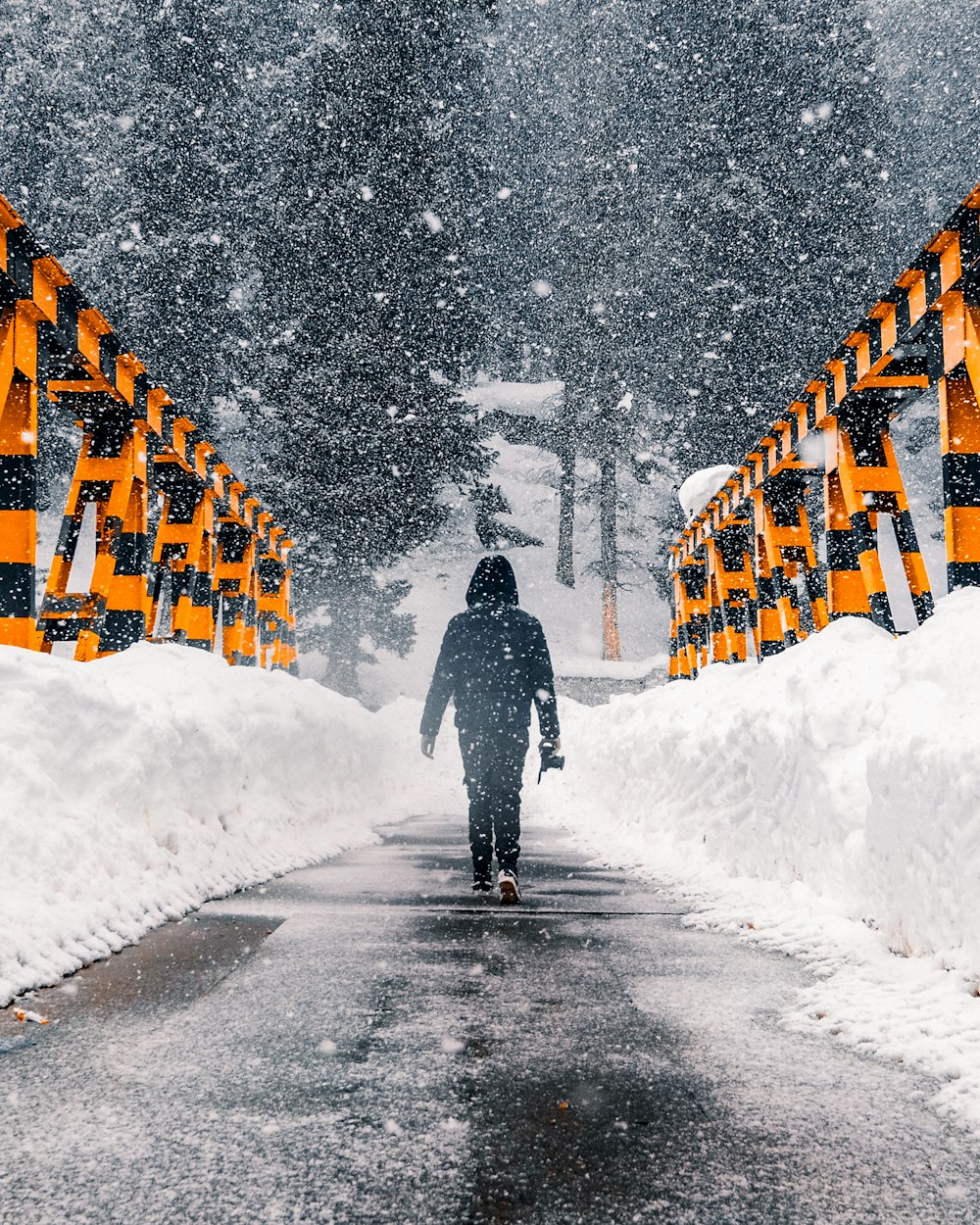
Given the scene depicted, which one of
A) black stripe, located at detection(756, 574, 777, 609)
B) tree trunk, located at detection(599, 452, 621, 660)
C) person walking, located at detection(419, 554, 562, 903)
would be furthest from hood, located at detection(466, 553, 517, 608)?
tree trunk, located at detection(599, 452, 621, 660)

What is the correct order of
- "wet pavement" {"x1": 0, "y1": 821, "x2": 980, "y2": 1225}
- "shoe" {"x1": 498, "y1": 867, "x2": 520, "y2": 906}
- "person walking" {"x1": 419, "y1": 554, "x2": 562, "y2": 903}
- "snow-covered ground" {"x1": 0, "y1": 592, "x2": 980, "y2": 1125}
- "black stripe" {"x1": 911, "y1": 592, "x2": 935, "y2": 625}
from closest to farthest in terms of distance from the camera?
"wet pavement" {"x1": 0, "y1": 821, "x2": 980, "y2": 1225} < "snow-covered ground" {"x1": 0, "y1": 592, "x2": 980, "y2": 1125} < "shoe" {"x1": 498, "y1": 867, "x2": 520, "y2": 906} < "person walking" {"x1": 419, "y1": 554, "x2": 562, "y2": 903} < "black stripe" {"x1": 911, "y1": 592, "x2": 935, "y2": 625}

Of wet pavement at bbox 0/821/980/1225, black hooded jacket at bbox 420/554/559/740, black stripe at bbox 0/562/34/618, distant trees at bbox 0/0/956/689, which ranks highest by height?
distant trees at bbox 0/0/956/689

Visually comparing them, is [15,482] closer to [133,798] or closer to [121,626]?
[133,798]

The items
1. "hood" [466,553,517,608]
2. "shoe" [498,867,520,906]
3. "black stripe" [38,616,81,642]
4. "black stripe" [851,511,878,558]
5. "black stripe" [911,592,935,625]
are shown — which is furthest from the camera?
"black stripe" [38,616,81,642]

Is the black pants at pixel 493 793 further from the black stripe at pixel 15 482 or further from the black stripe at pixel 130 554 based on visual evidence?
the black stripe at pixel 130 554

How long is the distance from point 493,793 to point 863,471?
3360 millimetres

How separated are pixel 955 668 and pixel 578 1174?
100 inches

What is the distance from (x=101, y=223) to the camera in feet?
78.2

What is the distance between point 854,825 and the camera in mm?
4199

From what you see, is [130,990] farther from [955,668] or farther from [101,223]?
[101,223]

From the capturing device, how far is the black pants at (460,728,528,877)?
559cm

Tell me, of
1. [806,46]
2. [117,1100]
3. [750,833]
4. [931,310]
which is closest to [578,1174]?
[117,1100]

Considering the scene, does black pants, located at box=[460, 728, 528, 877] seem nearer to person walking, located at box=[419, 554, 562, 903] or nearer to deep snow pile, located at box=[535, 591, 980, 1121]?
person walking, located at box=[419, 554, 562, 903]

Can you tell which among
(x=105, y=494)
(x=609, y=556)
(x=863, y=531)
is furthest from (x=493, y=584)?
(x=609, y=556)
